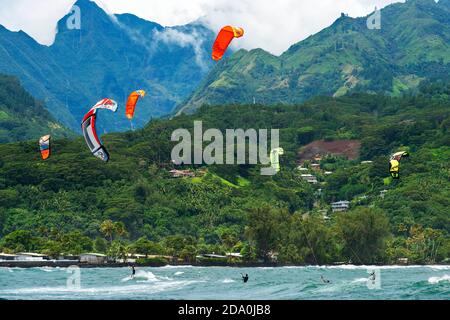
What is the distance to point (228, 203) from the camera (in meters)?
126

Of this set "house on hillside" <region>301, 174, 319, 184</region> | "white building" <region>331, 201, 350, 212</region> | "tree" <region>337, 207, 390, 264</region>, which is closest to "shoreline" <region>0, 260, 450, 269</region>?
"tree" <region>337, 207, 390, 264</region>

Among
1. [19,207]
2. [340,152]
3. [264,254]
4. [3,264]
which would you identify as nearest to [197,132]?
[340,152]

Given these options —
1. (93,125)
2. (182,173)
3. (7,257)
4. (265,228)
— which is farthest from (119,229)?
(93,125)

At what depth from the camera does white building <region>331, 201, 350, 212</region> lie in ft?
441

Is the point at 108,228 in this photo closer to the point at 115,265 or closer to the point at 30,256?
the point at 115,265

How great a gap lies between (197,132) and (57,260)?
306 feet

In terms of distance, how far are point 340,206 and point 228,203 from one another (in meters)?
19.8

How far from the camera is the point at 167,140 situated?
534 ft

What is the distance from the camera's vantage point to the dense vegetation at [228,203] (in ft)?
302

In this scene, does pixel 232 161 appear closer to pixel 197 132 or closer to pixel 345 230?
pixel 197 132

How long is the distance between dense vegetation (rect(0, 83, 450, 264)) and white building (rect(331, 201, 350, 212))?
1275 mm

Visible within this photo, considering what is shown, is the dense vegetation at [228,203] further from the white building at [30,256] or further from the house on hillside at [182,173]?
the house on hillside at [182,173]

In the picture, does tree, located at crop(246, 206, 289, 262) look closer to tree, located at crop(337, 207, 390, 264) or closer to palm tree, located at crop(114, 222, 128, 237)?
tree, located at crop(337, 207, 390, 264)

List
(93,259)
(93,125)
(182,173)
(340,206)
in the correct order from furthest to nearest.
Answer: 1. (182,173)
2. (340,206)
3. (93,259)
4. (93,125)
